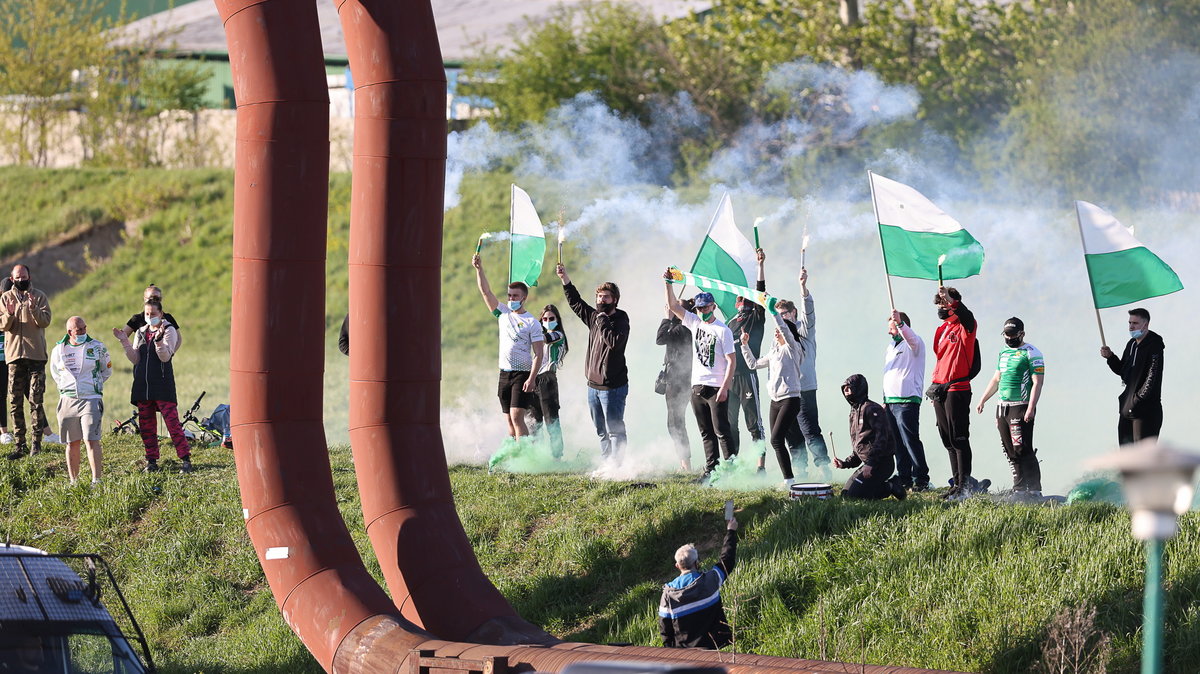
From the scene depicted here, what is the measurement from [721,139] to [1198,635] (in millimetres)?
27046

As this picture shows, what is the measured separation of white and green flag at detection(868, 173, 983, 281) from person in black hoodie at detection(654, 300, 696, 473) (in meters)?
2.11

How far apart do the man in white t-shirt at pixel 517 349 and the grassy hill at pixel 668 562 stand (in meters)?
0.78

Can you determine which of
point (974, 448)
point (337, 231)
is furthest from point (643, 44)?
point (974, 448)

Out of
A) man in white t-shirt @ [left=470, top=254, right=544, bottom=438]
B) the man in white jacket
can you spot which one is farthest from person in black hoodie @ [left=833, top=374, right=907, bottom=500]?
the man in white jacket

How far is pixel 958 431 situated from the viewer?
12.1 metres

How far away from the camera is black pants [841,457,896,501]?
1139 cm

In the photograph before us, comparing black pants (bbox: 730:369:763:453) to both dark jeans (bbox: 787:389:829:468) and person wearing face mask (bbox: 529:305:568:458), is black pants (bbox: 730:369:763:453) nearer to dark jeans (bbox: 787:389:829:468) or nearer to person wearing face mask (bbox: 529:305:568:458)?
dark jeans (bbox: 787:389:829:468)

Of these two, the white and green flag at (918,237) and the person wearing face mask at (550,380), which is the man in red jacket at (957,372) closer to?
the white and green flag at (918,237)

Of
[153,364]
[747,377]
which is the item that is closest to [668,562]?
[747,377]

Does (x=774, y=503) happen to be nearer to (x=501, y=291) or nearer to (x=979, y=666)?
(x=979, y=666)

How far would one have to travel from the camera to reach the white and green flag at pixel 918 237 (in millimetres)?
13047

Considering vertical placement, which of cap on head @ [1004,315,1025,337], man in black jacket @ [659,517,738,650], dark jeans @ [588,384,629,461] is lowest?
man in black jacket @ [659,517,738,650]

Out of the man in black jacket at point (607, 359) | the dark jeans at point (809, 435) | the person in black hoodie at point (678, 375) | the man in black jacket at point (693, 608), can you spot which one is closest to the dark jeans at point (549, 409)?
the man in black jacket at point (607, 359)

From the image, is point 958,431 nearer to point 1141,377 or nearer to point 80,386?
point 1141,377
